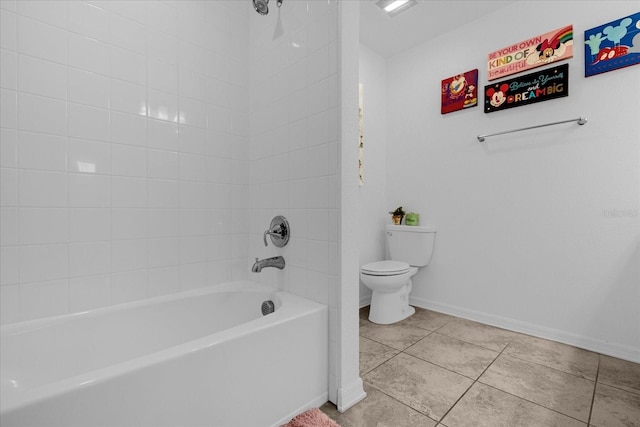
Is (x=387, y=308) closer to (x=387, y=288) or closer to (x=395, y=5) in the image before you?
(x=387, y=288)

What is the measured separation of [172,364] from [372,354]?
4.14ft

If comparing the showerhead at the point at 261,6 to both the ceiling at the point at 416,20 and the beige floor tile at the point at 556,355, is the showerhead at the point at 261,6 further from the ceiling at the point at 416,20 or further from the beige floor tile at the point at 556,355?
the beige floor tile at the point at 556,355

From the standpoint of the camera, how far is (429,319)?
2.43 metres

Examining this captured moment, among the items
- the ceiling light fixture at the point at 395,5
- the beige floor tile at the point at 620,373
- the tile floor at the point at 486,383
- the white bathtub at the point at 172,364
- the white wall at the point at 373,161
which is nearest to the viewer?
the white bathtub at the point at 172,364

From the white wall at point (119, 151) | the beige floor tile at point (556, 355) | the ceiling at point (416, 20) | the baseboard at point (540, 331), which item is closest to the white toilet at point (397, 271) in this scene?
the baseboard at point (540, 331)

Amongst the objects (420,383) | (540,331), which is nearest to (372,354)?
(420,383)

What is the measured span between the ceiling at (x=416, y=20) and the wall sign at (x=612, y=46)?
0.65 metres

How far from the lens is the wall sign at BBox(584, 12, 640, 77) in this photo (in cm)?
174

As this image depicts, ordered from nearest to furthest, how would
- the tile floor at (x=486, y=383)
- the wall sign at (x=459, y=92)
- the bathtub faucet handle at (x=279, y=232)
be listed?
the tile floor at (x=486, y=383) → the bathtub faucet handle at (x=279, y=232) → the wall sign at (x=459, y=92)

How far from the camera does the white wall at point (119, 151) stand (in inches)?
48.0

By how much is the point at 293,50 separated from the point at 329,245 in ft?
3.37

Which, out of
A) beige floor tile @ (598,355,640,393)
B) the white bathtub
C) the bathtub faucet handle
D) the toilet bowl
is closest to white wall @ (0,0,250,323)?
the white bathtub

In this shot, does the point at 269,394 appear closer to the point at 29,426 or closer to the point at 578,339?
the point at 29,426

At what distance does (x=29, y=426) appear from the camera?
2.31 ft
